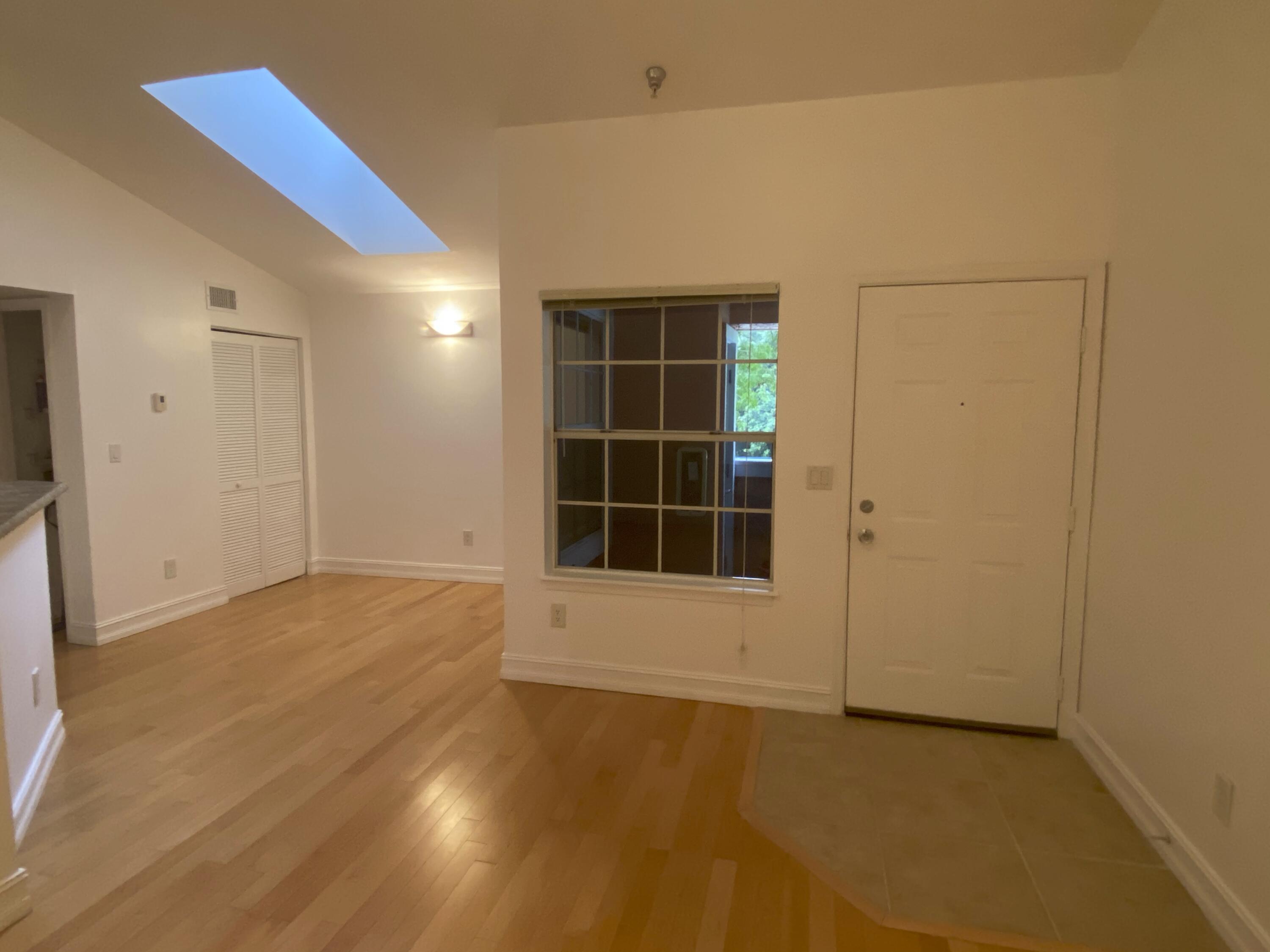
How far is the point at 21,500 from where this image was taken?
2408 millimetres

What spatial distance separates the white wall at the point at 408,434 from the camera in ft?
17.1

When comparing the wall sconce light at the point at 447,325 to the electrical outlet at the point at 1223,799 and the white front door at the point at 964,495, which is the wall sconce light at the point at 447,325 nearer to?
the white front door at the point at 964,495

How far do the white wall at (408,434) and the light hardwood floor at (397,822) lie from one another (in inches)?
68.6

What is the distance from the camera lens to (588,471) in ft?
11.3

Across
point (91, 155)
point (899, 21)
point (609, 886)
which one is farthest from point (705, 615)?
point (91, 155)

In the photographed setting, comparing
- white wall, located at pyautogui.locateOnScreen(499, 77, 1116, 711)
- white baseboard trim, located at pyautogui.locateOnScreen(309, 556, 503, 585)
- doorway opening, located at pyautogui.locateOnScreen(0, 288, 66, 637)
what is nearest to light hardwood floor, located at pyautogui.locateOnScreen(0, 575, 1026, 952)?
white wall, located at pyautogui.locateOnScreen(499, 77, 1116, 711)

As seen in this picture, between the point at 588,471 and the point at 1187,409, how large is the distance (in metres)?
2.42

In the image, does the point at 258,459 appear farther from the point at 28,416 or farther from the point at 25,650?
the point at 25,650

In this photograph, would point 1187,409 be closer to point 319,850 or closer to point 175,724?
point 319,850

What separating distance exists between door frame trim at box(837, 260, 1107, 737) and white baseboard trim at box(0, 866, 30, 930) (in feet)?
11.0

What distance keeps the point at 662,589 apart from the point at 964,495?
144 centimetres

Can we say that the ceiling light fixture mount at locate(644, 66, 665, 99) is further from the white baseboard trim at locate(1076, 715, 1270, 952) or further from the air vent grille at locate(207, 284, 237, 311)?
the air vent grille at locate(207, 284, 237, 311)

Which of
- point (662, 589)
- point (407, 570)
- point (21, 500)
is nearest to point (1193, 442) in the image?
point (662, 589)

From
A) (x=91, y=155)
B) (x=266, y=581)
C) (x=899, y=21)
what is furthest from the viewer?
(x=266, y=581)
